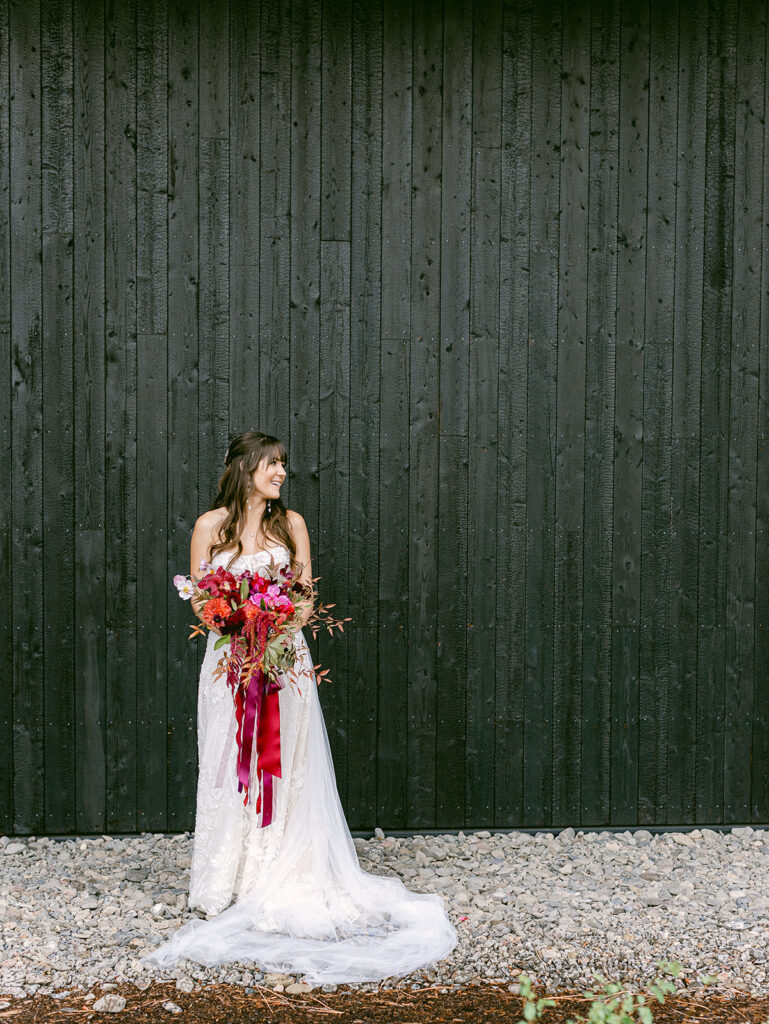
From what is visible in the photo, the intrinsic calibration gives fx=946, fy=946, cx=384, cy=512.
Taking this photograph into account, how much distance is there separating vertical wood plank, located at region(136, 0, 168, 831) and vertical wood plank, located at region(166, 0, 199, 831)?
34 millimetres

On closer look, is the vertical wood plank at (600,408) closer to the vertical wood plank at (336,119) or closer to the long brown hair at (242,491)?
the vertical wood plank at (336,119)

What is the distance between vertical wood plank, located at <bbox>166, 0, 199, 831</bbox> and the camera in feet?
15.7

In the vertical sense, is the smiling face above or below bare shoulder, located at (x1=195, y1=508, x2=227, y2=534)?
above

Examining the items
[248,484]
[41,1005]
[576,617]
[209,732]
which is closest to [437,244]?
[248,484]

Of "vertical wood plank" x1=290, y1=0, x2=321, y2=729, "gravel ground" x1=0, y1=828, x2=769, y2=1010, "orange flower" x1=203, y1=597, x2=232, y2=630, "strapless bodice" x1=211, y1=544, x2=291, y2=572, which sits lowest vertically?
"gravel ground" x1=0, y1=828, x2=769, y2=1010

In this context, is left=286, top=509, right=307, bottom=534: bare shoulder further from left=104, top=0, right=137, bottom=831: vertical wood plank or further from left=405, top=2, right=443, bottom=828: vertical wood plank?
left=104, top=0, right=137, bottom=831: vertical wood plank

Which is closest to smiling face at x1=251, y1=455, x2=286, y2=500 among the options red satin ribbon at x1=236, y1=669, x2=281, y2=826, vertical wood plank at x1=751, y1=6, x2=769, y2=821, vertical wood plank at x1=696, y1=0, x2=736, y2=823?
red satin ribbon at x1=236, y1=669, x2=281, y2=826

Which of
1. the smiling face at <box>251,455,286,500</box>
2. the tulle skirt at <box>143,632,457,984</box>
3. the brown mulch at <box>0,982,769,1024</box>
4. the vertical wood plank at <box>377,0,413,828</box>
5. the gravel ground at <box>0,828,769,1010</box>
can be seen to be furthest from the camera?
the vertical wood plank at <box>377,0,413,828</box>

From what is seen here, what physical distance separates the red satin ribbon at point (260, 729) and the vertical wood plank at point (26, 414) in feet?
5.07

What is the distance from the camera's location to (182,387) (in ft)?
15.9

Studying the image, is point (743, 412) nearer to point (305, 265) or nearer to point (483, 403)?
point (483, 403)

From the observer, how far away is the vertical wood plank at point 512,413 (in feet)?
16.0

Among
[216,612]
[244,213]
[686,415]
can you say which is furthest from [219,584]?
[686,415]

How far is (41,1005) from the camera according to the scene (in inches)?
128
